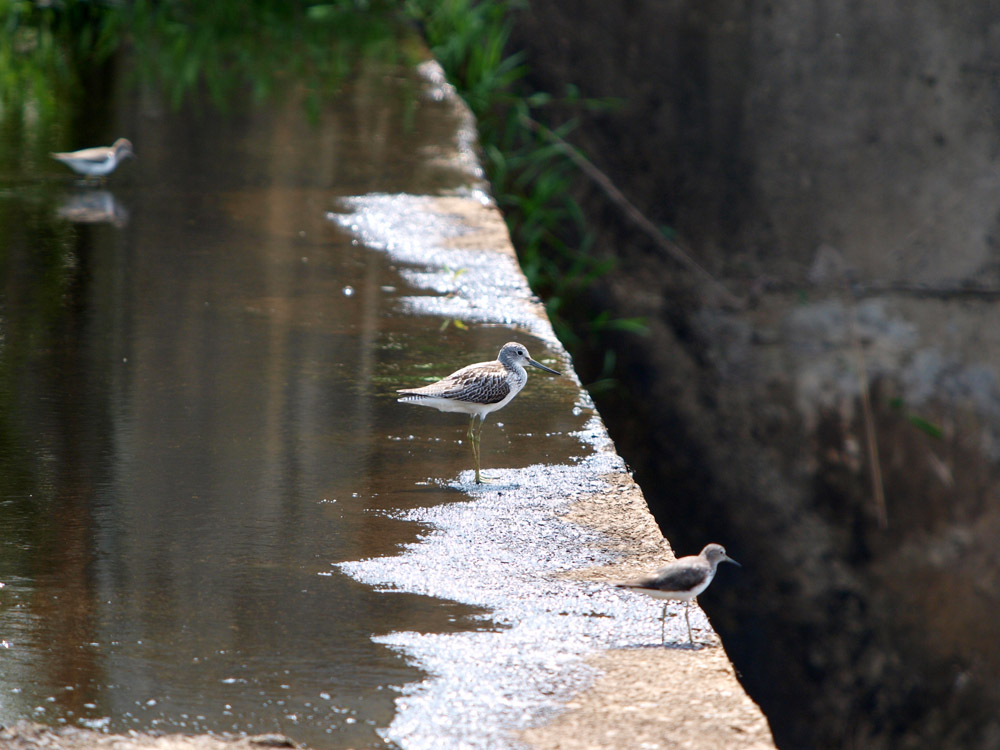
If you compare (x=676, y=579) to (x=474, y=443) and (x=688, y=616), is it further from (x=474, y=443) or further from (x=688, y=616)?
(x=474, y=443)

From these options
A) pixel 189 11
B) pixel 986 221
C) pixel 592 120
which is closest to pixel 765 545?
pixel 986 221

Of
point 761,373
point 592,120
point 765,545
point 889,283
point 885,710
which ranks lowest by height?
point 885,710

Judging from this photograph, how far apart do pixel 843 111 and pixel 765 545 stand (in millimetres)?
2690

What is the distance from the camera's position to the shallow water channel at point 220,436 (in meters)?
1.99

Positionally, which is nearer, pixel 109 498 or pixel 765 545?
pixel 109 498

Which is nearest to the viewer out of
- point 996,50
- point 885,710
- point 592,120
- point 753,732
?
point 753,732

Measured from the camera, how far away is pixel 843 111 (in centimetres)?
676

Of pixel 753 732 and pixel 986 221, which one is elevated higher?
pixel 753 732

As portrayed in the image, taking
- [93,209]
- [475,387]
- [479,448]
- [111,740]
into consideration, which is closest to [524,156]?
[93,209]

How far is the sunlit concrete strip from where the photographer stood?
73.2 inches

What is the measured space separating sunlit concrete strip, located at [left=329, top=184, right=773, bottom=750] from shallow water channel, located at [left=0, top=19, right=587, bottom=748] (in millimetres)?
64

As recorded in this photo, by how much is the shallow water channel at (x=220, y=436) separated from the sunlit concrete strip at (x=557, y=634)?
6 cm

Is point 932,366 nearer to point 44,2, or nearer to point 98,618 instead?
point 98,618

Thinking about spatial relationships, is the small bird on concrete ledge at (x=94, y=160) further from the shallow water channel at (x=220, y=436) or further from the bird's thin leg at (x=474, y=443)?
the bird's thin leg at (x=474, y=443)
